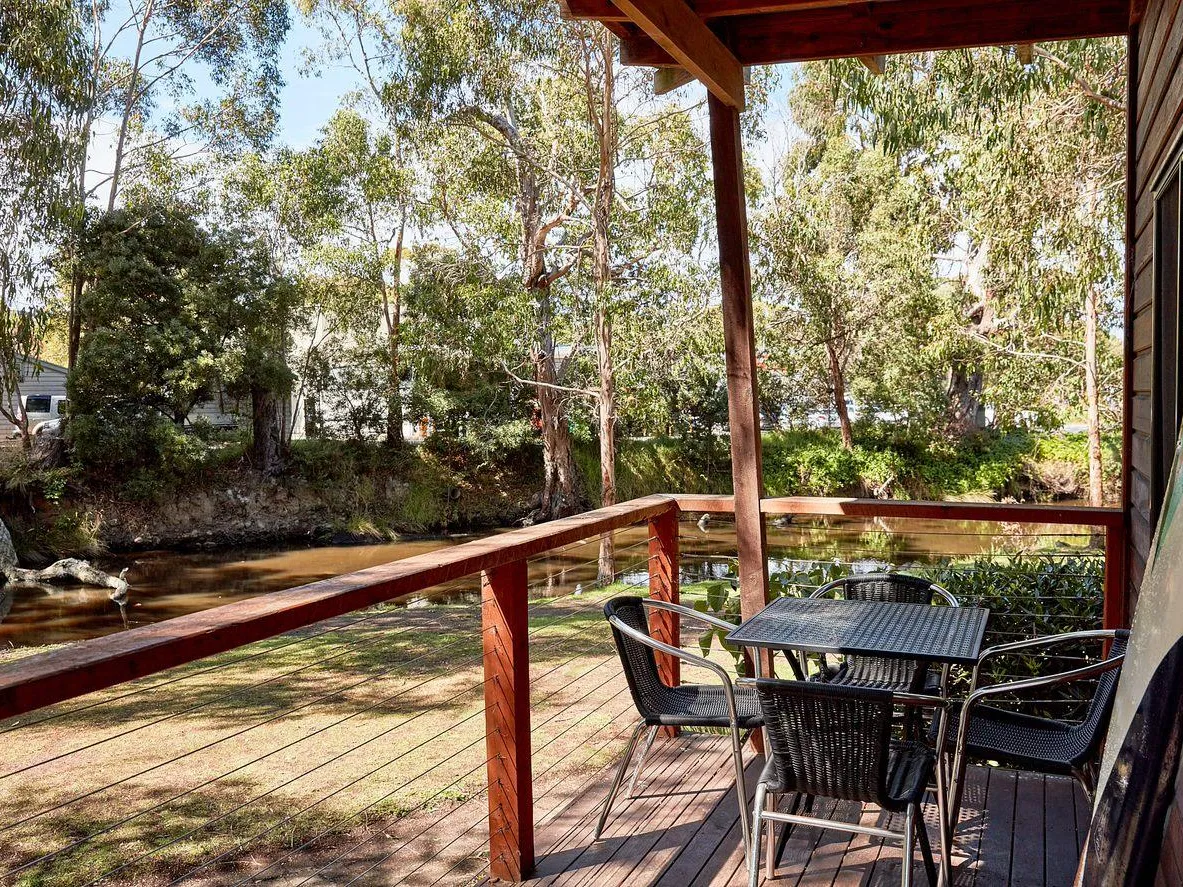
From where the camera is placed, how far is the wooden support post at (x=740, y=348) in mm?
3445

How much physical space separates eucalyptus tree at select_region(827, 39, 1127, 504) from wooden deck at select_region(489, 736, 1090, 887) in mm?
6567

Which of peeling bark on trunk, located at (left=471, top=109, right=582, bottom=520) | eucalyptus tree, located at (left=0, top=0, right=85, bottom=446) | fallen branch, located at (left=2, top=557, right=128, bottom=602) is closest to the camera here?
eucalyptus tree, located at (left=0, top=0, right=85, bottom=446)

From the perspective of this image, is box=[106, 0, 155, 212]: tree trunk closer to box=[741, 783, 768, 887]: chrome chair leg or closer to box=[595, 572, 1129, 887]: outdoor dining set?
box=[595, 572, 1129, 887]: outdoor dining set

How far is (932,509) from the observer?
364cm

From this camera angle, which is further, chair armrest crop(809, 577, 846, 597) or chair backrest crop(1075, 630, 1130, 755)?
chair armrest crop(809, 577, 846, 597)

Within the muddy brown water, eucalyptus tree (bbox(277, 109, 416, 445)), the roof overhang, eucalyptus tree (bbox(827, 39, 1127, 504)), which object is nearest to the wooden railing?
the roof overhang

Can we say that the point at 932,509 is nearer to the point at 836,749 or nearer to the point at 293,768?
the point at 836,749

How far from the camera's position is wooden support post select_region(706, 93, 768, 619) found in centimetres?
345

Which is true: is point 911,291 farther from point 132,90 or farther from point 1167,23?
point 132,90

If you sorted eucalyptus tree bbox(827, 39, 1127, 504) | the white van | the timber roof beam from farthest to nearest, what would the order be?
the white van
eucalyptus tree bbox(827, 39, 1127, 504)
the timber roof beam

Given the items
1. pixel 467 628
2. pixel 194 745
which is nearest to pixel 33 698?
pixel 194 745

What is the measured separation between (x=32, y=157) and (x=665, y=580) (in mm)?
13722

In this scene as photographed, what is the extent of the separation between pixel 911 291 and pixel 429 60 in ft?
27.0

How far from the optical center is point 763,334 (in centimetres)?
1636
